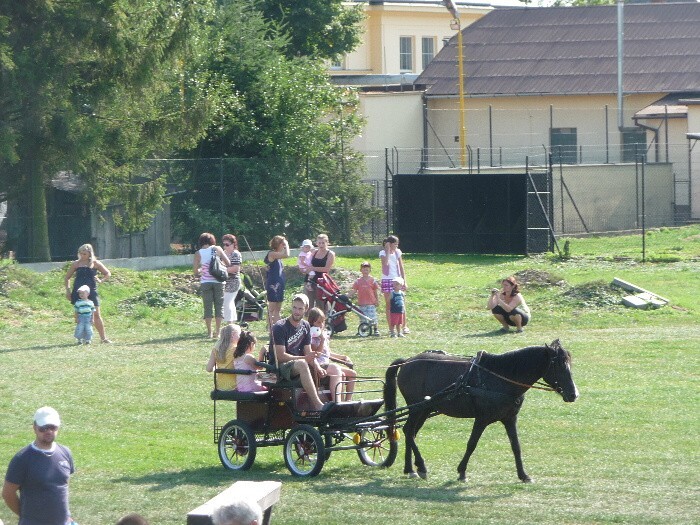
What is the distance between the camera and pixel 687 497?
10.9 metres

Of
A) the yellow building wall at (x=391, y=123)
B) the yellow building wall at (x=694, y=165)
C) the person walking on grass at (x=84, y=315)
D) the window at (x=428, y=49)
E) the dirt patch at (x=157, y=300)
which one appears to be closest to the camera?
the person walking on grass at (x=84, y=315)

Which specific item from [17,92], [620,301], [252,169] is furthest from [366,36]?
[620,301]

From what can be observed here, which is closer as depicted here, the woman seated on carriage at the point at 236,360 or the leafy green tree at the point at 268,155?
the woman seated on carriage at the point at 236,360

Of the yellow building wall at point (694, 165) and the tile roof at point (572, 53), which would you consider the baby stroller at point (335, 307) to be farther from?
the tile roof at point (572, 53)

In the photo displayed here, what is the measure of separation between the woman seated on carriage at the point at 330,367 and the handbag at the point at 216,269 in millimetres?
8531

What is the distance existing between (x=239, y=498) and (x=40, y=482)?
9.85 feet

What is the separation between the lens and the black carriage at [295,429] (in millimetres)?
12250

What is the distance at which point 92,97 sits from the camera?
31547 millimetres

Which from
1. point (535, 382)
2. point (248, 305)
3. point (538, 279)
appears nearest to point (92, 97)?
point (248, 305)

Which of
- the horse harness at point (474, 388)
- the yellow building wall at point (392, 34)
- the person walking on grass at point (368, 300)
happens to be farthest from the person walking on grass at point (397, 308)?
the yellow building wall at point (392, 34)

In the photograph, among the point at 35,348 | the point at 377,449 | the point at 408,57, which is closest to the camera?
the point at 377,449

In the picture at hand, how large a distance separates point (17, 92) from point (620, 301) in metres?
14.8

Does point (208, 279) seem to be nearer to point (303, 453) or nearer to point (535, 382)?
point (303, 453)

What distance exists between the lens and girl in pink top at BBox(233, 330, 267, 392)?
1263 cm
